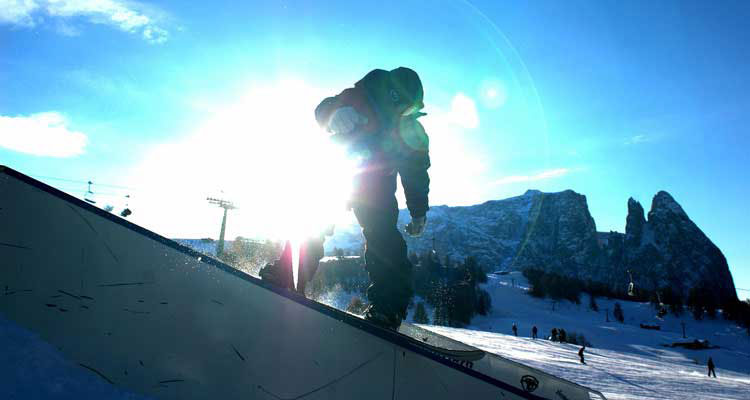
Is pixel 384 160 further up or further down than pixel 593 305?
further up

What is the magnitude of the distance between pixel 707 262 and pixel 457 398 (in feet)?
736

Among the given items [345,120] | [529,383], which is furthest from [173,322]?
[529,383]

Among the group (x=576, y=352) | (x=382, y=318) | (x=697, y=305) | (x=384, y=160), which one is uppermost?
(x=384, y=160)

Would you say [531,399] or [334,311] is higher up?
[334,311]

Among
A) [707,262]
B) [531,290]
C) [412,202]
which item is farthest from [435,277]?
[707,262]

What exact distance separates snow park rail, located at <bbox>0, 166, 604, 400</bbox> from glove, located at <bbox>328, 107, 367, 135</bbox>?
1.66m

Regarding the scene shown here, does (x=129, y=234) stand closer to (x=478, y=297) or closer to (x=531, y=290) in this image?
(x=478, y=297)

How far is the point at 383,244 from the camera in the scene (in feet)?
9.87

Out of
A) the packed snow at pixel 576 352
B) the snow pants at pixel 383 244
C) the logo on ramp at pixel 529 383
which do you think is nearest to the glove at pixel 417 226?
the snow pants at pixel 383 244

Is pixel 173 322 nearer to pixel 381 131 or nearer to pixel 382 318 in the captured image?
pixel 382 318

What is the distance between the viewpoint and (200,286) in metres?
1.75

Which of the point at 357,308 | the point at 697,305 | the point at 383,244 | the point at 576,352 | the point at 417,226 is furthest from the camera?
the point at 697,305

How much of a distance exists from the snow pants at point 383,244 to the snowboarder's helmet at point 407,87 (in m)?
0.68

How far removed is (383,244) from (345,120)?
107 centimetres
